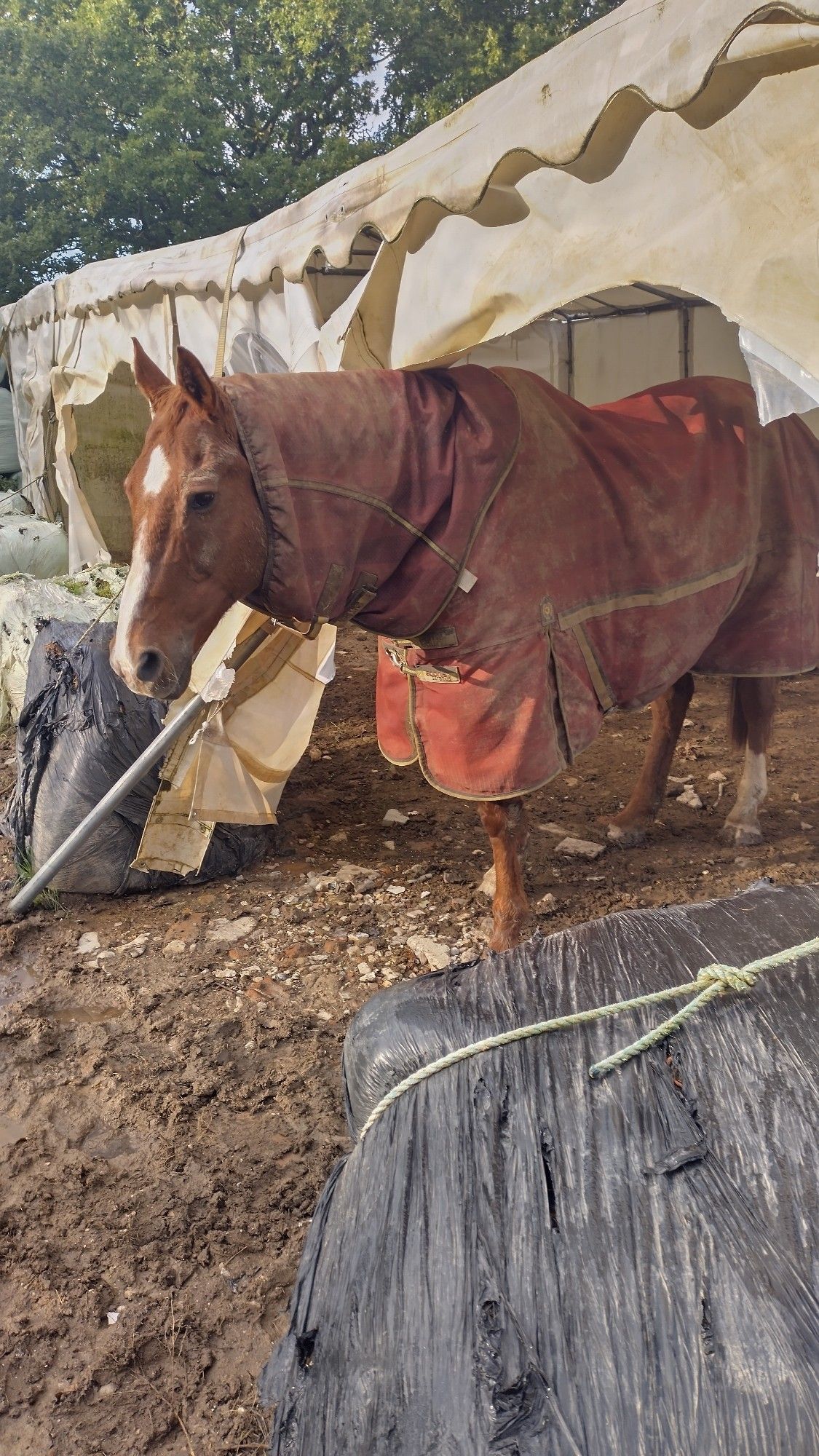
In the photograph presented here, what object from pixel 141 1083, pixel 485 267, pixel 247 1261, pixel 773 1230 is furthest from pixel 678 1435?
pixel 485 267

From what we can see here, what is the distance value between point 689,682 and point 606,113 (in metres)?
2.32

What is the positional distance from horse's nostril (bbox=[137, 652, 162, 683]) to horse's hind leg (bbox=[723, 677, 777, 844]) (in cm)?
233

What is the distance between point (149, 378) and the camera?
2240 millimetres

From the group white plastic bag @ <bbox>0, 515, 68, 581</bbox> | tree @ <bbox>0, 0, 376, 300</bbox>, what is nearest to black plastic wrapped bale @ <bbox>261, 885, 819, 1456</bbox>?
white plastic bag @ <bbox>0, 515, 68, 581</bbox>

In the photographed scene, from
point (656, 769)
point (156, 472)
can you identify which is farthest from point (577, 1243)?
point (656, 769)

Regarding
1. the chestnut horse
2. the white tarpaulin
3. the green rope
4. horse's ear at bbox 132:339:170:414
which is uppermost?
the white tarpaulin

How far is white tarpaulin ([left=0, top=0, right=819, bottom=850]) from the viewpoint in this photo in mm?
1541

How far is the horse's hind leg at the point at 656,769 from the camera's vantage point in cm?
367

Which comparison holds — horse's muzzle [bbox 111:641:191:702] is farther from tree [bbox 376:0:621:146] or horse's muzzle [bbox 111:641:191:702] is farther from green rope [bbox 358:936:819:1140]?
tree [bbox 376:0:621:146]

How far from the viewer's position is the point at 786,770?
14.3 feet

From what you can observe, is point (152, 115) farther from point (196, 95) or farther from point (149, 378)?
point (149, 378)

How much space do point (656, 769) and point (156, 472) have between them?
7.92 ft

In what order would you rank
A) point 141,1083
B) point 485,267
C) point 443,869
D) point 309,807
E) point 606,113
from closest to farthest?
1. point 606,113
2. point 485,267
3. point 141,1083
4. point 443,869
5. point 309,807

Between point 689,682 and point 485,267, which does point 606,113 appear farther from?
point 689,682
